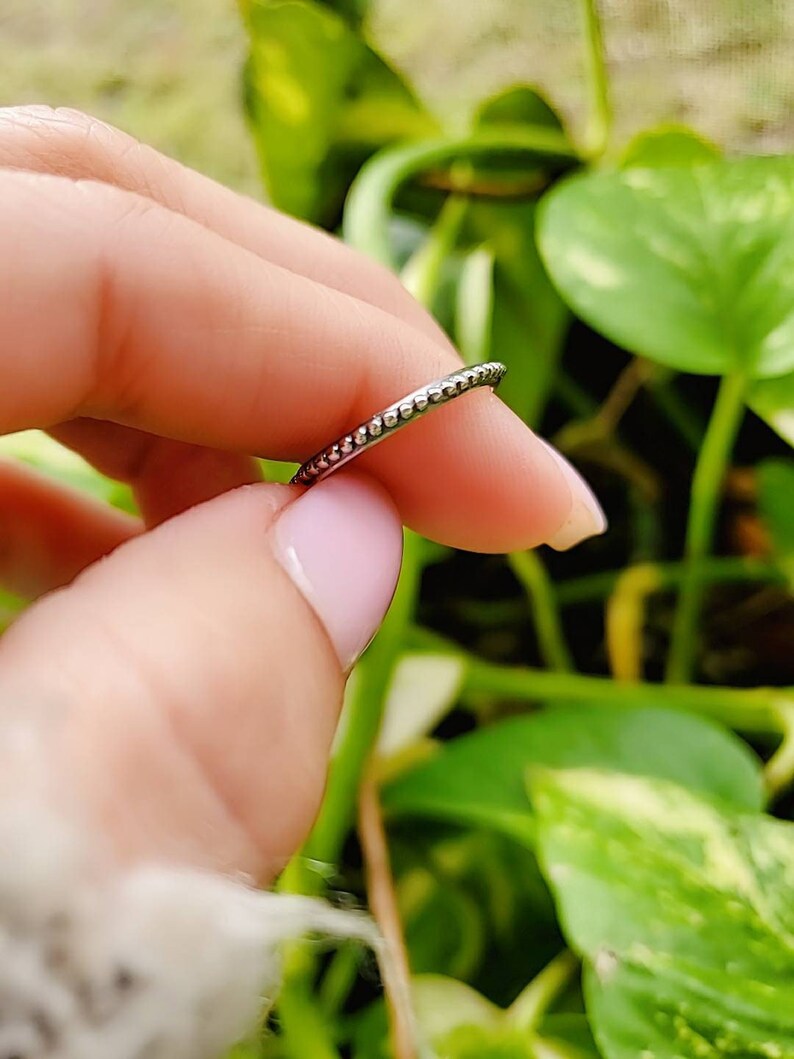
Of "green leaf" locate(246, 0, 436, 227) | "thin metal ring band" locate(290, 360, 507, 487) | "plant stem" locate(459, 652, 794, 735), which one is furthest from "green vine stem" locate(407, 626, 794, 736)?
"green leaf" locate(246, 0, 436, 227)

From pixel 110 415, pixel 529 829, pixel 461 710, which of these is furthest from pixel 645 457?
pixel 110 415

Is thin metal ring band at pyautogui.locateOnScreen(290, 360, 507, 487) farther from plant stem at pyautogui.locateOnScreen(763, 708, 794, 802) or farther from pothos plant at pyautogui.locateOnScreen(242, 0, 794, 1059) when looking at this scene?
plant stem at pyautogui.locateOnScreen(763, 708, 794, 802)

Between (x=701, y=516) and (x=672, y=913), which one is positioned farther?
(x=701, y=516)

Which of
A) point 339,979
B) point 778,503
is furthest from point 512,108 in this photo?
point 339,979

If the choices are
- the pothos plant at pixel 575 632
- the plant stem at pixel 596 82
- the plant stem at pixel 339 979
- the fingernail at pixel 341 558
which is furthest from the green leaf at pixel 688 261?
the plant stem at pixel 339 979

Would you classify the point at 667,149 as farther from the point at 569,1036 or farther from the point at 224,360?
the point at 569,1036

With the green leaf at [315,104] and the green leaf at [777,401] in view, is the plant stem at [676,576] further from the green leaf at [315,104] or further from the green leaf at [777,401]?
the green leaf at [315,104]
